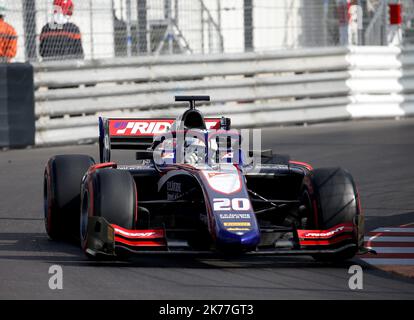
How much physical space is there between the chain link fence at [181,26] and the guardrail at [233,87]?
0.37m

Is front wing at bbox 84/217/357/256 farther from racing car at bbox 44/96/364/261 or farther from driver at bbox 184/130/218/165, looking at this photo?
driver at bbox 184/130/218/165

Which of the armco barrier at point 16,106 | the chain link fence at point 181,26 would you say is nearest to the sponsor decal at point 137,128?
the armco barrier at point 16,106

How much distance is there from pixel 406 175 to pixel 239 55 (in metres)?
5.87

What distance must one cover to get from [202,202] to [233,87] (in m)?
9.96

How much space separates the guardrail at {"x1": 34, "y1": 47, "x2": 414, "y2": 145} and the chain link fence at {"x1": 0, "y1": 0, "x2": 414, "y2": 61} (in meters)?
0.37

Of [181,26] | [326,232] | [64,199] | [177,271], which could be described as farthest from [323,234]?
[181,26]

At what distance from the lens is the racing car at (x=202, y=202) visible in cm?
779

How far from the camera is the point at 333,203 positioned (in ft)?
26.6

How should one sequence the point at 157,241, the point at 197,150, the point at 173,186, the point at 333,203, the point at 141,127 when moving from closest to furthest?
the point at 157,241 → the point at 333,203 → the point at 173,186 → the point at 197,150 → the point at 141,127

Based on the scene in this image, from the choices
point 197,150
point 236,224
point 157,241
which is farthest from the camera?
point 197,150

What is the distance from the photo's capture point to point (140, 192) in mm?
8984

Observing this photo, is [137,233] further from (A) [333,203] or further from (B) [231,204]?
(A) [333,203]

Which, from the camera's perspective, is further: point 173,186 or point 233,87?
point 233,87

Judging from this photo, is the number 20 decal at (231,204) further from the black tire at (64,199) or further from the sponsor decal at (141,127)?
the sponsor decal at (141,127)
